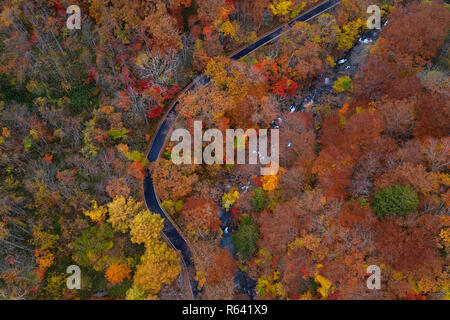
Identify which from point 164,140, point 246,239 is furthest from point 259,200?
point 164,140

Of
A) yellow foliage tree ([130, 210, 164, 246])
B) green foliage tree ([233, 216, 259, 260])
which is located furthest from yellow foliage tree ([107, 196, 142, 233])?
green foliage tree ([233, 216, 259, 260])

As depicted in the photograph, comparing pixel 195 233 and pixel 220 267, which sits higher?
pixel 195 233

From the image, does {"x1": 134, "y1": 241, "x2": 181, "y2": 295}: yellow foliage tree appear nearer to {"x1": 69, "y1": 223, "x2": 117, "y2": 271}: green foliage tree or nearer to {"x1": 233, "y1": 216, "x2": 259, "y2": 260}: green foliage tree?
{"x1": 69, "y1": 223, "x2": 117, "y2": 271}: green foliage tree

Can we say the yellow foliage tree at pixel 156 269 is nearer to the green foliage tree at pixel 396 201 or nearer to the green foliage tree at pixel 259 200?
the green foliage tree at pixel 259 200

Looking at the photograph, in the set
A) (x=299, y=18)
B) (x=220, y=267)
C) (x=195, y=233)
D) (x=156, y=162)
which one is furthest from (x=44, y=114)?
(x=299, y=18)

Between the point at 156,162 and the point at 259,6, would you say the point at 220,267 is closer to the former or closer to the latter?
the point at 156,162

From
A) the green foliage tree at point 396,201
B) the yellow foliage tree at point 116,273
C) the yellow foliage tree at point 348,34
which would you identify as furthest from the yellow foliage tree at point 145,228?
the yellow foliage tree at point 348,34
